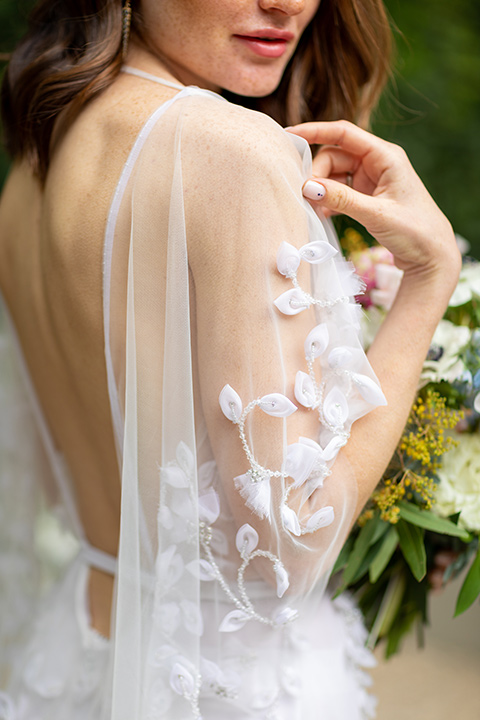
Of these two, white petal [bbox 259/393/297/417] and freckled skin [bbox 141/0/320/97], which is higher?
freckled skin [bbox 141/0/320/97]

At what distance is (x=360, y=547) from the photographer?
130 cm

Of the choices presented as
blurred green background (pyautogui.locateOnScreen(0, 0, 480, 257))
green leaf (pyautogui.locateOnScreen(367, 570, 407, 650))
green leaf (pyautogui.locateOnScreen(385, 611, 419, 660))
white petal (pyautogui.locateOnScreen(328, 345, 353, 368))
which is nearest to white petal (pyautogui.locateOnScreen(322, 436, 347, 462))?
white petal (pyautogui.locateOnScreen(328, 345, 353, 368))

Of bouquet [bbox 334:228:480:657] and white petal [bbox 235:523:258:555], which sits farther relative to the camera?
bouquet [bbox 334:228:480:657]

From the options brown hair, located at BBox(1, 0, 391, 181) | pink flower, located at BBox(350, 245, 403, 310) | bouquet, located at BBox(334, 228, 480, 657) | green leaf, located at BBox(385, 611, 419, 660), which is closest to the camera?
brown hair, located at BBox(1, 0, 391, 181)

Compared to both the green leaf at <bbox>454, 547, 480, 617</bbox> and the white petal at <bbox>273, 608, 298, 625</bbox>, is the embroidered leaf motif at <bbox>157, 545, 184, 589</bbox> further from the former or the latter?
the green leaf at <bbox>454, 547, 480, 617</bbox>

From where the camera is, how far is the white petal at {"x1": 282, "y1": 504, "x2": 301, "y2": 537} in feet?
3.01

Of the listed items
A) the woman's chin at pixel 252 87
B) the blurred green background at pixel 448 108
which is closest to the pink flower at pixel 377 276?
the woman's chin at pixel 252 87

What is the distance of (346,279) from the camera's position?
97cm

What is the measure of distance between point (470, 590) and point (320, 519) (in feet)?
1.81

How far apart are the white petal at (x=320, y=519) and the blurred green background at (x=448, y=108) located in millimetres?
3368

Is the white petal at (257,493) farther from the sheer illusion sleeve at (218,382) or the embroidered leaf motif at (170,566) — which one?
the embroidered leaf motif at (170,566)

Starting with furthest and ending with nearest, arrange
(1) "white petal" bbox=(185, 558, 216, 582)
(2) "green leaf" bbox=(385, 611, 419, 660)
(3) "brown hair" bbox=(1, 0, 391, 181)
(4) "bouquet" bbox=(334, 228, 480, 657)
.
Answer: (2) "green leaf" bbox=(385, 611, 419, 660)
(4) "bouquet" bbox=(334, 228, 480, 657)
(3) "brown hair" bbox=(1, 0, 391, 181)
(1) "white petal" bbox=(185, 558, 216, 582)

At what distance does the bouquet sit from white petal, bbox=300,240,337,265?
0.92 feet

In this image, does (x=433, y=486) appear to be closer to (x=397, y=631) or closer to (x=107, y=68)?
(x=397, y=631)
